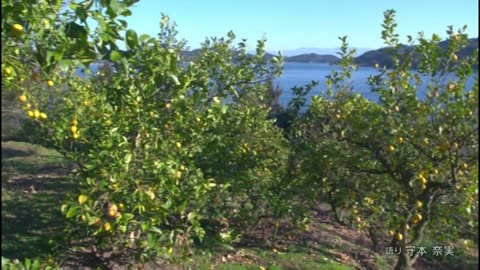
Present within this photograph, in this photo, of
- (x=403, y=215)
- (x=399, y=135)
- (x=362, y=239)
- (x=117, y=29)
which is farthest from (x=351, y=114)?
(x=362, y=239)

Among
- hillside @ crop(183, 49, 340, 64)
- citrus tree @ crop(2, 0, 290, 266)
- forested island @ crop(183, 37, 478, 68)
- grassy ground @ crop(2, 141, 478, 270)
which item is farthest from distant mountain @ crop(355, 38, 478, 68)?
grassy ground @ crop(2, 141, 478, 270)

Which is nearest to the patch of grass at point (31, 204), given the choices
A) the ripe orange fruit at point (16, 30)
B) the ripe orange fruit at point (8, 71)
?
the ripe orange fruit at point (8, 71)

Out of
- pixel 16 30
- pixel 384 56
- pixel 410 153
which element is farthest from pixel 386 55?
pixel 16 30

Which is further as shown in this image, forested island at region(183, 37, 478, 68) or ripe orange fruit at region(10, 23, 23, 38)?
forested island at region(183, 37, 478, 68)

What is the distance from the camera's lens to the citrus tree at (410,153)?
3.60 metres

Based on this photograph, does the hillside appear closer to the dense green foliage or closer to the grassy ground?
the dense green foliage

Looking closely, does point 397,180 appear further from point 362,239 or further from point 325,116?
point 362,239

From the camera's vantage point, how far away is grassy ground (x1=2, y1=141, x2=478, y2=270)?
18.1 feet

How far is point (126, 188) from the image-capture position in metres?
3.44

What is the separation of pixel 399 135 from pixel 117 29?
7.35 feet

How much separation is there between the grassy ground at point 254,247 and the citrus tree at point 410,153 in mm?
1135

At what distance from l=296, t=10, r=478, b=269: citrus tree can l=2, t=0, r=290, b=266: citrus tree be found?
93 cm

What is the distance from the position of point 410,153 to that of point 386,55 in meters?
0.90

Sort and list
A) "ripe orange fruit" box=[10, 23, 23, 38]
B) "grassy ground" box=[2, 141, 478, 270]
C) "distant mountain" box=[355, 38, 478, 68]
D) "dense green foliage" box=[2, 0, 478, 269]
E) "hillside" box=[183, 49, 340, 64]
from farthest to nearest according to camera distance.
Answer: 1. "grassy ground" box=[2, 141, 478, 270]
2. "hillside" box=[183, 49, 340, 64]
3. "distant mountain" box=[355, 38, 478, 68]
4. "dense green foliage" box=[2, 0, 478, 269]
5. "ripe orange fruit" box=[10, 23, 23, 38]
